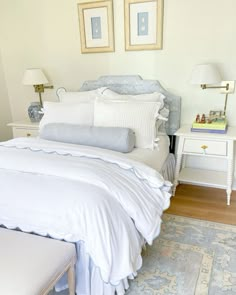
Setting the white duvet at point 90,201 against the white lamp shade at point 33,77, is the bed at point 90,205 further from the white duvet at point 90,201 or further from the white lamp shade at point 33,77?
the white lamp shade at point 33,77

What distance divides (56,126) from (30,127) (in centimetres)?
96

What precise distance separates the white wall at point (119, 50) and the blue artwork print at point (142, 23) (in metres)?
0.19

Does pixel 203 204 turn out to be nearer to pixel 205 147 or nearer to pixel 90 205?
pixel 205 147

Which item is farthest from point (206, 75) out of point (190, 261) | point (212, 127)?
point (190, 261)

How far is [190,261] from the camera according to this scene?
175 cm

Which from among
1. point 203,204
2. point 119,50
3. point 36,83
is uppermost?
point 119,50

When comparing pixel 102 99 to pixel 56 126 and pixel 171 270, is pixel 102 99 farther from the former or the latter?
pixel 171 270

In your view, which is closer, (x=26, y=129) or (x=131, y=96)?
(x=131, y=96)

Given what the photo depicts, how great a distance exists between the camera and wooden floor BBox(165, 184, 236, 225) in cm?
230

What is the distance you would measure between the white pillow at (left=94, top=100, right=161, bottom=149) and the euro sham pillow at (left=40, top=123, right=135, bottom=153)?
0.12 meters

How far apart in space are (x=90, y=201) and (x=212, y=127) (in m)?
1.56

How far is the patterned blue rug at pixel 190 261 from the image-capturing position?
5.08 ft

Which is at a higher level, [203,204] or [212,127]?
[212,127]

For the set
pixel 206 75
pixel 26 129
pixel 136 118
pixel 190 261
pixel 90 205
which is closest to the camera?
pixel 90 205
